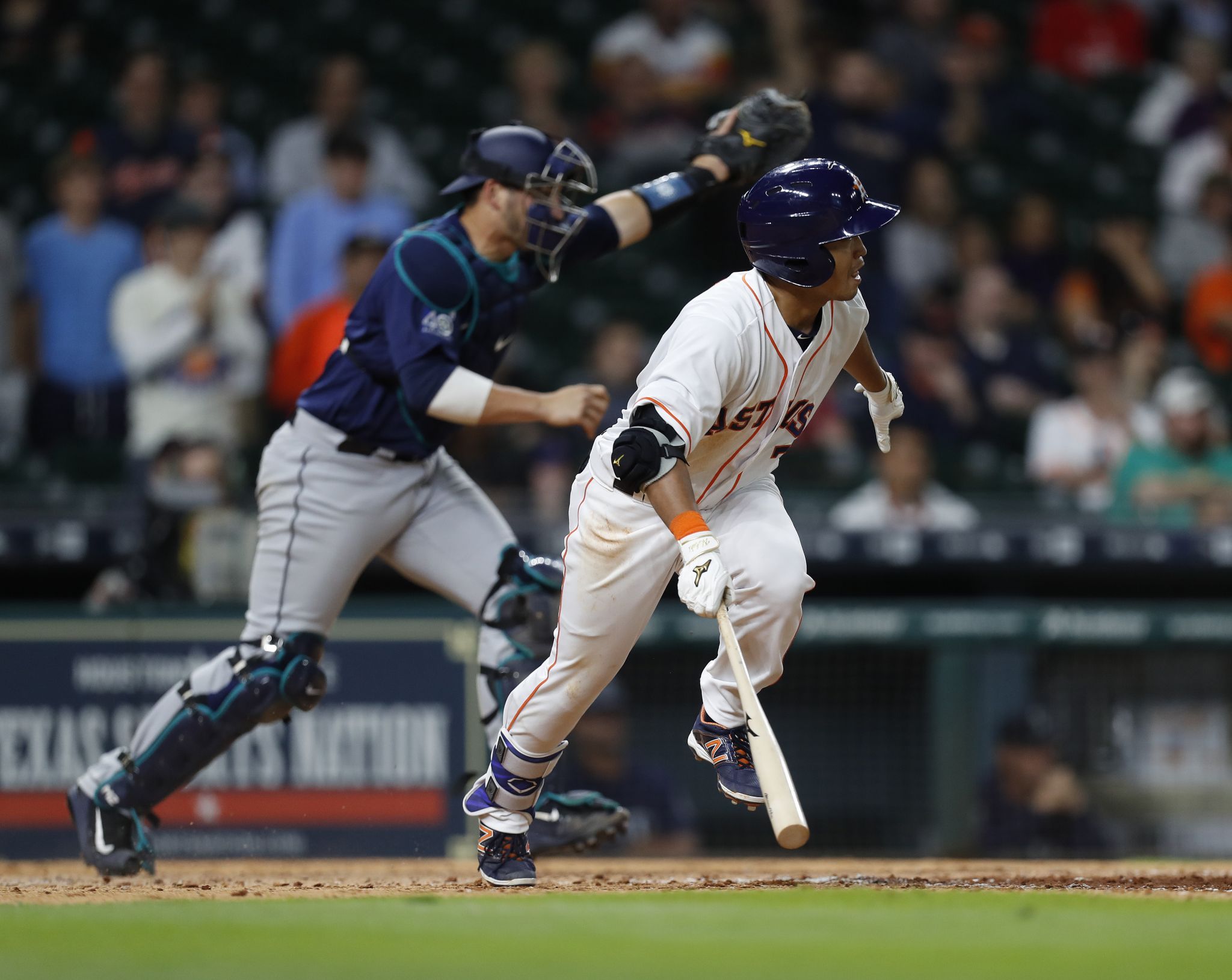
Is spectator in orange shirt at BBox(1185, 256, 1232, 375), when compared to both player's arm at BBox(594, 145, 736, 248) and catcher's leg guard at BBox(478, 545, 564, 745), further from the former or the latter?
catcher's leg guard at BBox(478, 545, 564, 745)

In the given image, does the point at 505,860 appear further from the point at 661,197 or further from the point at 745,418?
the point at 661,197

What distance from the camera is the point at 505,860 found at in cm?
422

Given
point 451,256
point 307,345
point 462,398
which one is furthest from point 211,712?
point 307,345

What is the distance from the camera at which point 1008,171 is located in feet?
33.3

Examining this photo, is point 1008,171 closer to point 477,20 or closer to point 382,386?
point 477,20

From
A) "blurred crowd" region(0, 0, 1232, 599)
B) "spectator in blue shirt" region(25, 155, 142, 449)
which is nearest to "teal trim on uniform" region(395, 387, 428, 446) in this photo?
"blurred crowd" region(0, 0, 1232, 599)

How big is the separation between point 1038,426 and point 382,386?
408 centimetres

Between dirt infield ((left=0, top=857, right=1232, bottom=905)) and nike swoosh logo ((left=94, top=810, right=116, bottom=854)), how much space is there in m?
0.09

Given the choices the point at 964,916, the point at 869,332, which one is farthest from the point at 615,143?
the point at 964,916

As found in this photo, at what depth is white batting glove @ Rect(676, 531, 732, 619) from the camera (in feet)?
12.0

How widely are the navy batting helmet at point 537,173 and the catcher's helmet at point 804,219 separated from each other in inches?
32.9

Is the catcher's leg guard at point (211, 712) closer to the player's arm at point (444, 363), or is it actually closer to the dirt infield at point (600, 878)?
the dirt infield at point (600, 878)

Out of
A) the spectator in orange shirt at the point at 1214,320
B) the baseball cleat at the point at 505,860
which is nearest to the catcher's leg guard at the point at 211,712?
the baseball cleat at the point at 505,860

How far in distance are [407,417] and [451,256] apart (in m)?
0.43
